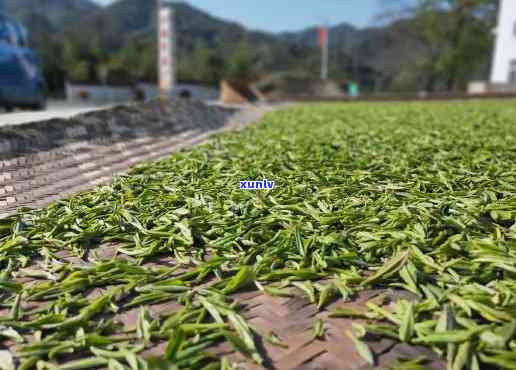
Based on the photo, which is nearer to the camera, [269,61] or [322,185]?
[322,185]

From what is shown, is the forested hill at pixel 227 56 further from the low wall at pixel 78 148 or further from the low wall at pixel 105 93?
the low wall at pixel 78 148

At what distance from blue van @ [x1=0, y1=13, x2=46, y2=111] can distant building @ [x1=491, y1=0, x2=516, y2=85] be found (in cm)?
2586

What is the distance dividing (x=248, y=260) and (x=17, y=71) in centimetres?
813

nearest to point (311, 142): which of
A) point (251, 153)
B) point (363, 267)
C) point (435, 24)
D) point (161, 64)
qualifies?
point (251, 153)

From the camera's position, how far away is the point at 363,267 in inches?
83.4

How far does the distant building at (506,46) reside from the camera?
85.8 feet

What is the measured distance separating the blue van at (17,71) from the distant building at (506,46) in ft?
84.9

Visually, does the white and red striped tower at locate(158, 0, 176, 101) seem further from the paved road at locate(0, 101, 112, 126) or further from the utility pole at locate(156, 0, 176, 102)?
the paved road at locate(0, 101, 112, 126)

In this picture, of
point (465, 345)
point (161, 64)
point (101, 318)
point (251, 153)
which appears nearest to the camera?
point (465, 345)

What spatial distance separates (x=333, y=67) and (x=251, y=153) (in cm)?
8359

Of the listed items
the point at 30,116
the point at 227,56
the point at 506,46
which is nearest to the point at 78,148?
the point at 30,116

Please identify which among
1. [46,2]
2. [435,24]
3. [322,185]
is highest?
[46,2]

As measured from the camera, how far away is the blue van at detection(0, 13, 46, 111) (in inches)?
319

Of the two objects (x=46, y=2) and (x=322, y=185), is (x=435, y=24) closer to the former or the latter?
(x=322, y=185)
